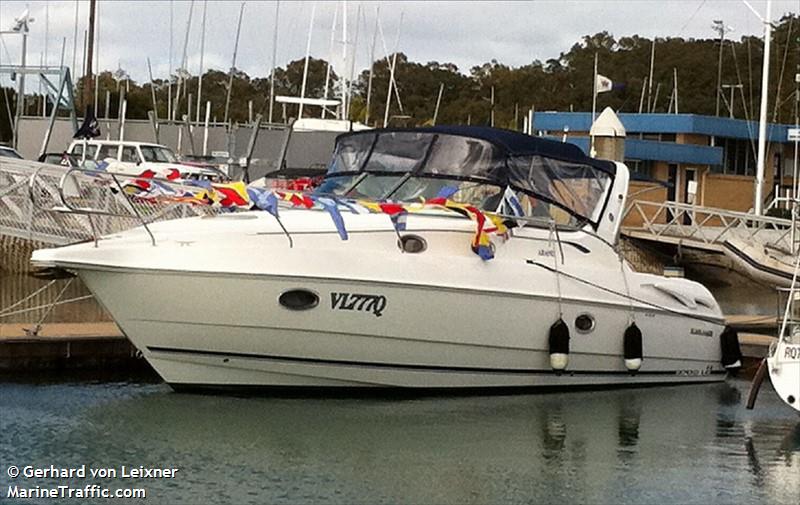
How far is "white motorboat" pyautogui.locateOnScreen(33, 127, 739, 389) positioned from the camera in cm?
1584

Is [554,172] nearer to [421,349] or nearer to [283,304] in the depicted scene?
[421,349]

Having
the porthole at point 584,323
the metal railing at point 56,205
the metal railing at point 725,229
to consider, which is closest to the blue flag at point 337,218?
the porthole at point 584,323

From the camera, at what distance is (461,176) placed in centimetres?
1791

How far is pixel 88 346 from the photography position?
18.8 metres

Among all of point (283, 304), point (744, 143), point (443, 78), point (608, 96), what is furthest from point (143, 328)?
point (443, 78)

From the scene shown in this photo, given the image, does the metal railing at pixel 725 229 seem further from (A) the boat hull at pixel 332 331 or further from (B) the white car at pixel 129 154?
(A) the boat hull at pixel 332 331

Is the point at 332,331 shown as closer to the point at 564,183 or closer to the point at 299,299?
the point at 299,299

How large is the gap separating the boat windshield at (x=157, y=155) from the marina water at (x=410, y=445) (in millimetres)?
17082

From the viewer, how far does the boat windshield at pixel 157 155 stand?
115 feet

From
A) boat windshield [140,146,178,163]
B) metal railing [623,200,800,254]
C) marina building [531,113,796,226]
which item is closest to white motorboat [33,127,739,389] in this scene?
metal railing [623,200,800,254]

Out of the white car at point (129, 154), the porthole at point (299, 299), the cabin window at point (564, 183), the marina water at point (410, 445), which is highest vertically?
the white car at point (129, 154)

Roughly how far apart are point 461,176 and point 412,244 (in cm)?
176

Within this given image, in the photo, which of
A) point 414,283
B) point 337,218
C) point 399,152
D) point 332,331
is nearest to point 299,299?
point 332,331

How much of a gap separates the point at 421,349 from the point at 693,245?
21.8 meters
